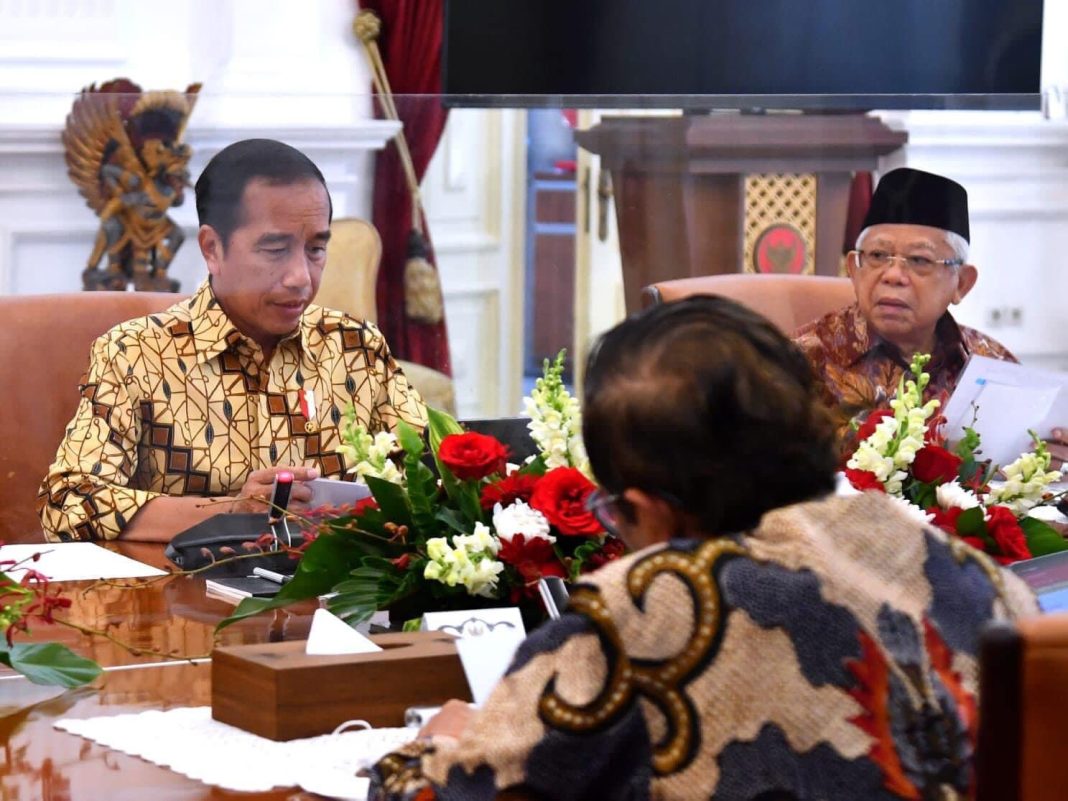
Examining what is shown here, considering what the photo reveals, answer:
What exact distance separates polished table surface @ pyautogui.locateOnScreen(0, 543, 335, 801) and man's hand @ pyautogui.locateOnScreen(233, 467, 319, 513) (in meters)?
0.17

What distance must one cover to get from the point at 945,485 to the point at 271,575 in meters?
0.78

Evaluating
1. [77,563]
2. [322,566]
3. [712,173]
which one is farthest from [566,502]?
[712,173]

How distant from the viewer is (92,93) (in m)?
5.28

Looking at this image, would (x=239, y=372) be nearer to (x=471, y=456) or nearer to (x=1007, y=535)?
(x=471, y=456)

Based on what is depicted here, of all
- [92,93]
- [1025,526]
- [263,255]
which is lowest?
[1025,526]

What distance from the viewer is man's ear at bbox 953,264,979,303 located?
10.7 ft

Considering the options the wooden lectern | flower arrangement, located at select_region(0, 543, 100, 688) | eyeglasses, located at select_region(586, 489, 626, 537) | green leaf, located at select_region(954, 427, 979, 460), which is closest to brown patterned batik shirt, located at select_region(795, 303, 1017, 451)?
the wooden lectern

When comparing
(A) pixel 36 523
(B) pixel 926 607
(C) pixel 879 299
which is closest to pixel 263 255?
(A) pixel 36 523

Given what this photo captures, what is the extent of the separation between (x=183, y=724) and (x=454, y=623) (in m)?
0.28

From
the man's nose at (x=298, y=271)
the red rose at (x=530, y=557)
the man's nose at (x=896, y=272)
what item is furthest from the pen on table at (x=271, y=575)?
the man's nose at (x=896, y=272)

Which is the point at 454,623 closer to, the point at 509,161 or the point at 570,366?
the point at 570,366

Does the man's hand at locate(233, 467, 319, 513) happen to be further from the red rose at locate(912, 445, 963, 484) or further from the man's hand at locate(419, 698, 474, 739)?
the man's hand at locate(419, 698, 474, 739)

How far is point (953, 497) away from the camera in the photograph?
1.88 metres

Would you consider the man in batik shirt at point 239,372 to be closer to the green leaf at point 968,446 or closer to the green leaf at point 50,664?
the green leaf at point 50,664
